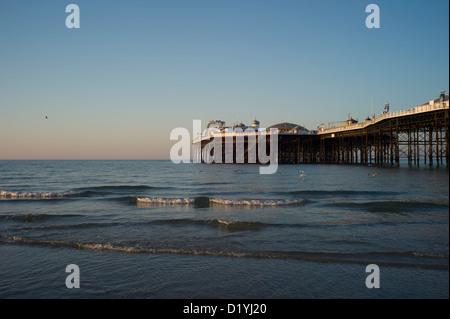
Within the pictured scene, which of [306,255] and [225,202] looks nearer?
[306,255]

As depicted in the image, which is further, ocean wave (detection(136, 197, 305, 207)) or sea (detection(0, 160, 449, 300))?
ocean wave (detection(136, 197, 305, 207))

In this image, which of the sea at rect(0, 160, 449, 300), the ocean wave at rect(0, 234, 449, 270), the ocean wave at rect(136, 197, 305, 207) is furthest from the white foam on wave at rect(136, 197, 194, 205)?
the ocean wave at rect(0, 234, 449, 270)

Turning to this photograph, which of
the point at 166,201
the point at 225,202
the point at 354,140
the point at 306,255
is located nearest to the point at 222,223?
the point at 306,255

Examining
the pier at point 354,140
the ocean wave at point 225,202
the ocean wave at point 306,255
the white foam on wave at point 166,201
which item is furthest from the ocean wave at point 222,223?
the pier at point 354,140

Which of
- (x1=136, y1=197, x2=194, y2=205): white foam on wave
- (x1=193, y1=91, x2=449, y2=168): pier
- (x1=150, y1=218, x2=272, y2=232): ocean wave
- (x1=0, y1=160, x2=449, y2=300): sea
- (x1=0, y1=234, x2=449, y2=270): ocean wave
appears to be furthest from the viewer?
(x1=193, y1=91, x2=449, y2=168): pier

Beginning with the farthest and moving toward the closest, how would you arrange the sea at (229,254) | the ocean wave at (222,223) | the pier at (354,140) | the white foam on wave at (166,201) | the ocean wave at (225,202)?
the pier at (354,140), the white foam on wave at (166,201), the ocean wave at (225,202), the ocean wave at (222,223), the sea at (229,254)

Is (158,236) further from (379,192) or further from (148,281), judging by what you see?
(379,192)

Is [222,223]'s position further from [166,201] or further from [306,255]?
[166,201]

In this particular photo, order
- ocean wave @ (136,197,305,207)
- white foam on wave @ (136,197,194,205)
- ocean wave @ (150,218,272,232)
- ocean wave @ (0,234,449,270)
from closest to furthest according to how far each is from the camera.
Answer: ocean wave @ (0,234,449,270)
ocean wave @ (150,218,272,232)
ocean wave @ (136,197,305,207)
white foam on wave @ (136,197,194,205)

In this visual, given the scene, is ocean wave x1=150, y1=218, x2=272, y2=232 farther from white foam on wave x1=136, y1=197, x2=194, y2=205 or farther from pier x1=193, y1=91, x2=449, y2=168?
pier x1=193, y1=91, x2=449, y2=168

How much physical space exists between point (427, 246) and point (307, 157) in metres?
90.7

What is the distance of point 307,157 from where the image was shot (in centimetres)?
9688

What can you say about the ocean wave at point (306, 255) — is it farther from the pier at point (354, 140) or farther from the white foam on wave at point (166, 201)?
the pier at point (354, 140)
